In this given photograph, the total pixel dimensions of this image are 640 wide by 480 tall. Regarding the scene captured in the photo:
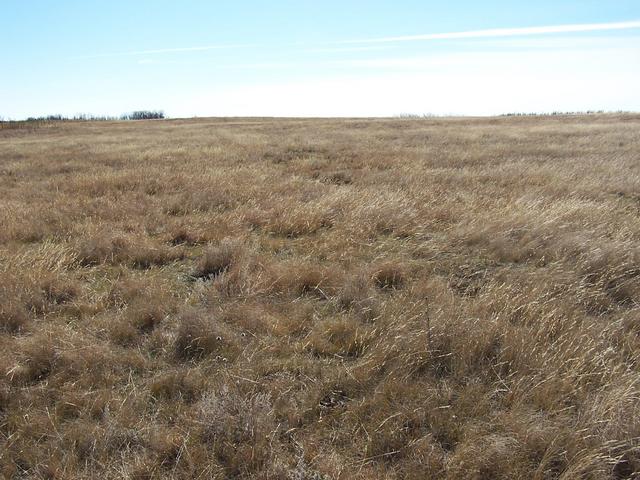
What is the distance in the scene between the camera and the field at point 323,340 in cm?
266

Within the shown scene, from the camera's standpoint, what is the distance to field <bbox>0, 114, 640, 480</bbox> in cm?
266

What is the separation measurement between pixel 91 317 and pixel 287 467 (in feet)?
8.62

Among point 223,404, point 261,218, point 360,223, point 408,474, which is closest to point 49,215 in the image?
point 261,218

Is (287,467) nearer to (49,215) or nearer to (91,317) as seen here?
(91,317)

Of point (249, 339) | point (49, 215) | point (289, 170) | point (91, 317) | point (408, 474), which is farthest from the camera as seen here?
point (289, 170)

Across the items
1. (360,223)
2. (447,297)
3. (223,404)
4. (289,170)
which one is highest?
(289,170)

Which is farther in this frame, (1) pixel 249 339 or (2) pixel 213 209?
(2) pixel 213 209

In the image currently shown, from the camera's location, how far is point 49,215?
7.49 m

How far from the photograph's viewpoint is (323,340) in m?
3.79

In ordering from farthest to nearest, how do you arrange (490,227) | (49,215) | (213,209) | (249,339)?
(213,209), (49,215), (490,227), (249,339)

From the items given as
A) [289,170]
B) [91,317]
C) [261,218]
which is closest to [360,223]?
[261,218]

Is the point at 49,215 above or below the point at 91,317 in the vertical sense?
above

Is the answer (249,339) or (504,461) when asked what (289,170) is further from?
(504,461)

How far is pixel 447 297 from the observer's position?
434cm
